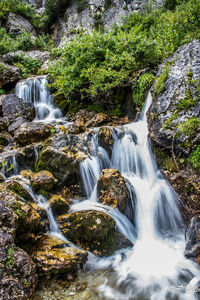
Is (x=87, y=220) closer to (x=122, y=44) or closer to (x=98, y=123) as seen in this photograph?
(x=98, y=123)

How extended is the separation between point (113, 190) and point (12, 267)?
283 centimetres

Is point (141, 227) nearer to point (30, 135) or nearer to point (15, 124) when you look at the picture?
point (30, 135)

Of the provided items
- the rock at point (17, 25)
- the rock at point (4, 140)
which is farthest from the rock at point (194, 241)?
the rock at point (17, 25)

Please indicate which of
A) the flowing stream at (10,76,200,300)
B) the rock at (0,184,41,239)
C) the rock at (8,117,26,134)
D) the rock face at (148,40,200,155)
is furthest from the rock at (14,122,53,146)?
the rock face at (148,40,200,155)

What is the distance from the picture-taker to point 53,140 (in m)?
6.34

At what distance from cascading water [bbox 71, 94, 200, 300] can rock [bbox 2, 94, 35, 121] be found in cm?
566

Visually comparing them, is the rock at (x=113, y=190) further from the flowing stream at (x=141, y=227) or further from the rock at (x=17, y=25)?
the rock at (x=17, y=25)

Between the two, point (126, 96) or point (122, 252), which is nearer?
point (122, 252)

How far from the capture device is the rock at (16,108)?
34.0 feet

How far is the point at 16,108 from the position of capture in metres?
10.5

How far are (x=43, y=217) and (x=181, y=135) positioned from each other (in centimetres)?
392

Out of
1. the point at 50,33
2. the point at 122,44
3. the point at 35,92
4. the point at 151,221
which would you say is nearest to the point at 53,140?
the point at 151,221

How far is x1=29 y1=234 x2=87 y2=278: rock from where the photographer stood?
10.7ft

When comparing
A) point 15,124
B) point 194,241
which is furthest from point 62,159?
point 15,124
